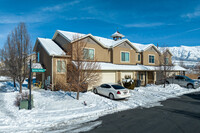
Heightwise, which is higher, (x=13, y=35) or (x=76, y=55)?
(x=13, y=35)

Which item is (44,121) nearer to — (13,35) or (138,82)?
(13,35)

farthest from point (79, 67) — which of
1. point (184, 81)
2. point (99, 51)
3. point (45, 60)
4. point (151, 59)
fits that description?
point (151, 59)

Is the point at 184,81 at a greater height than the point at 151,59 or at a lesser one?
lesser

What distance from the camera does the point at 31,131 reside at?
6.85m

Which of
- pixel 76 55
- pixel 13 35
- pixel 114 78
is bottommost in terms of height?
pixel 114 78

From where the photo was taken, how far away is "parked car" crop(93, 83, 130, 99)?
43.5 feet

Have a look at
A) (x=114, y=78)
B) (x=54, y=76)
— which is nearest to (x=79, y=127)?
(x=54, y=76)

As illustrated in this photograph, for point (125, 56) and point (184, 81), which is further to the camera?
point (125, 56)

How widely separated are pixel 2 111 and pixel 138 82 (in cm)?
1787

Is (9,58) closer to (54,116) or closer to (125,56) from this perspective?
(54,116)

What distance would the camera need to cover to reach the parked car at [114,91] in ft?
43.5

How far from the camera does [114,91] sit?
44.4ft

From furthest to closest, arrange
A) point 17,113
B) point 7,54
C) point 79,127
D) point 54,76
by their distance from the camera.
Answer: point 54,76 < point 7,54 < point 17,113 < point 79,127

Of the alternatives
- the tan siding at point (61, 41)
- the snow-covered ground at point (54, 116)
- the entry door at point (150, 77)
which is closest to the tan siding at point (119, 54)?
the entry door at point (150, 77)
